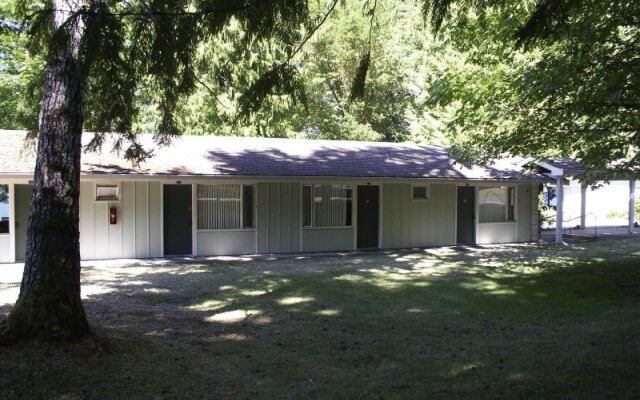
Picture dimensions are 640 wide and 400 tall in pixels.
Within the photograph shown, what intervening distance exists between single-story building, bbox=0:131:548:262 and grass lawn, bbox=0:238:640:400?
2.75 m

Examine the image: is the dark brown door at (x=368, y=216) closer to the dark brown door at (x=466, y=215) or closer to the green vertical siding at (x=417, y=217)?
the green vertical siding at (x=417, y=217)

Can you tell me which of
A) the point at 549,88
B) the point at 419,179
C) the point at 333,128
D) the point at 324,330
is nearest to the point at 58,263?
the point at 324,330

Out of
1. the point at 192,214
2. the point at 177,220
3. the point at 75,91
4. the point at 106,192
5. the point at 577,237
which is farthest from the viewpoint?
the point at 577,237

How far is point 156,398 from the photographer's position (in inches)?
178

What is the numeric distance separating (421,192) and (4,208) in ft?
39.5

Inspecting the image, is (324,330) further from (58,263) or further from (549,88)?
(549,88)

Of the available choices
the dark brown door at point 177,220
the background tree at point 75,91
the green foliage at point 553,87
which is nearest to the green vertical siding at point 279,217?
the dark brown door at point 177,220

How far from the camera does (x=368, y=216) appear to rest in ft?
56.6

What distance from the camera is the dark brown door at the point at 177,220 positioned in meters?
14.9

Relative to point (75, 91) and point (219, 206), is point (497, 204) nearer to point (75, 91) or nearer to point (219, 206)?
point (219, 206)

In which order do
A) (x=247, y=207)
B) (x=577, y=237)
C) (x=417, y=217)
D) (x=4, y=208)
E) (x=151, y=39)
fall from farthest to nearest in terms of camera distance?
1. (x=577, y=237)
2. (x=417, y=217)
3. (x=247, y=207)
4. (x=4, y=208)
5. (x=151, y=39)

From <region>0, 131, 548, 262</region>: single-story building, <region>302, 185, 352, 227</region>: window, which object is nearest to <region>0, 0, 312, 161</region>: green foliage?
<region>0, 131, 548, 262</region>: single-story building

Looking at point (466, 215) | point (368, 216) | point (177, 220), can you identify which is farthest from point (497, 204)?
point (177, 220)

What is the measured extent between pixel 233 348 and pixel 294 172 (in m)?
9.84
